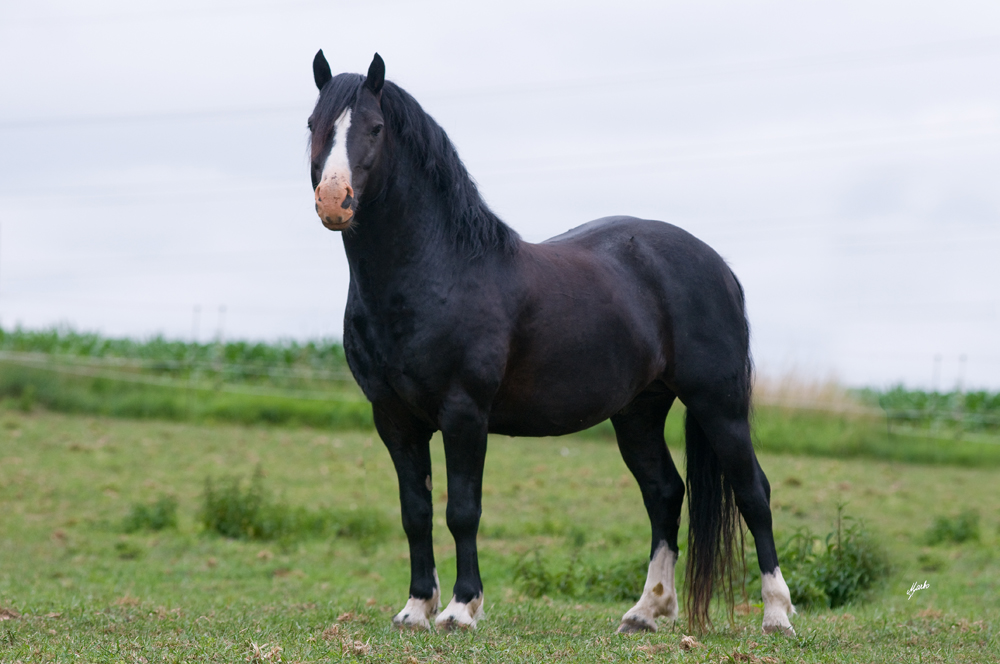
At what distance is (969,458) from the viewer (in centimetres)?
1773

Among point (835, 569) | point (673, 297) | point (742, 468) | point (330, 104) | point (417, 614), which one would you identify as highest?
point (330, 104)

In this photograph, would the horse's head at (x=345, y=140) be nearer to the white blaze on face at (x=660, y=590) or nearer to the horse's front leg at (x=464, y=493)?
the horse's front leg at (x=464, y=493)

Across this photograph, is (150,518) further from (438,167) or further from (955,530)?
(955,530)

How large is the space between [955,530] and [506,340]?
8606mm

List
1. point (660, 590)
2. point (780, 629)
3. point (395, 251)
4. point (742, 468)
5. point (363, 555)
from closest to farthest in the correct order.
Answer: point (395, 251), point (780, 629), point (742, 468), point (660, 590), point (363, 555)

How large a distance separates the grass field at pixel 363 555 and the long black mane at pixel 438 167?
1.95 meters

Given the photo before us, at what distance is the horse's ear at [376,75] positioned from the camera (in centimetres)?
488

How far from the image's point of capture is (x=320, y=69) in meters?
5.11

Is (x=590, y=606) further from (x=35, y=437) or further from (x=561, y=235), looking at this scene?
(x=35, y=437)

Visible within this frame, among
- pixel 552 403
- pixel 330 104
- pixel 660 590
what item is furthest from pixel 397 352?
pixel 660 590

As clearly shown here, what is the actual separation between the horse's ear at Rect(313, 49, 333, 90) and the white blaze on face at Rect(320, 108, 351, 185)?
1.52 ft

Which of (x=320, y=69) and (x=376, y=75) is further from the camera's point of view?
(x=320, y=69)

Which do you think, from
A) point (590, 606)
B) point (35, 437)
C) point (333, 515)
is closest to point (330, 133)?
point (590, 606)

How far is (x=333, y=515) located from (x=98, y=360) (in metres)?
10.2
